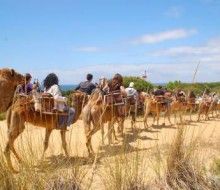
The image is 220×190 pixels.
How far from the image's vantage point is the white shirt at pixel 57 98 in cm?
998

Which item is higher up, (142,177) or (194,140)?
(194,140)

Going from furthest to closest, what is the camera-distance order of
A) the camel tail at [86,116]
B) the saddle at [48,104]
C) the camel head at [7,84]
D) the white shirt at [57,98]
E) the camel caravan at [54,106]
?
1. the camel tail at [86,116]
2. the white shirt at [57,98]
3. the saddle at [48,104]
4. the camel head at [7,84]
5. the camel caravan at [54,106]

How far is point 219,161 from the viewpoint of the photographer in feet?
26.1

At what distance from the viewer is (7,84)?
9.10 meters

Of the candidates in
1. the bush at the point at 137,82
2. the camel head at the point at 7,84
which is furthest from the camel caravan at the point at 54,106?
the bush at the point at 137,82

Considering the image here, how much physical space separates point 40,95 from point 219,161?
12.6ft

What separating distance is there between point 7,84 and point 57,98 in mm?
1360

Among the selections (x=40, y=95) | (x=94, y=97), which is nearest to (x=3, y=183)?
(x=40, y=95)

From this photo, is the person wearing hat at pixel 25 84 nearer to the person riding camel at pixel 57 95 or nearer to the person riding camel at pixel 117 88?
the person riding camel at pixel 57 95

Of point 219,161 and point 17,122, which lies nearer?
point 219,161

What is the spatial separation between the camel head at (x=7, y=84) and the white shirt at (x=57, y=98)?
3.67 ft

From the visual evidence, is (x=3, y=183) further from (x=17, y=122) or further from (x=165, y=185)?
(x=17, y=122)

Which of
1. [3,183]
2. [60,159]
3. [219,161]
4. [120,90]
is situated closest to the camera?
[3,183]

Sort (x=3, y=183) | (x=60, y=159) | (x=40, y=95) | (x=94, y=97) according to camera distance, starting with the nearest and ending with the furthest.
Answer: (x=3, y=183) → (x=60, y=159) → (x=40, y=95) → (x=94, y=97)
